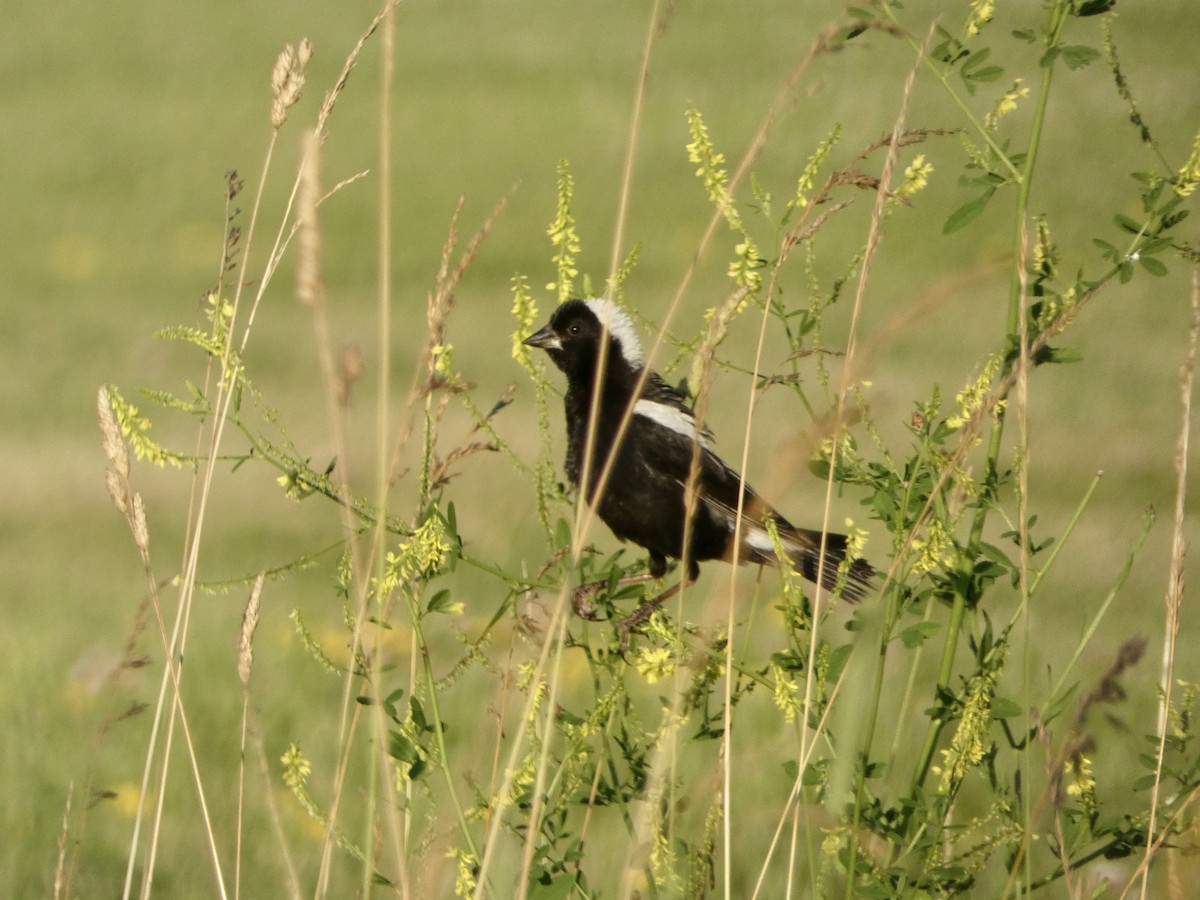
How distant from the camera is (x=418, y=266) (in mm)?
12820

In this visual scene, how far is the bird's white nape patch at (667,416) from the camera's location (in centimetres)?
408

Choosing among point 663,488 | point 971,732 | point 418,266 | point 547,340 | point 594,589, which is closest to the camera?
point 971,732

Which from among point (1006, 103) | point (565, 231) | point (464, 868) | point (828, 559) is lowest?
point (464, 868)

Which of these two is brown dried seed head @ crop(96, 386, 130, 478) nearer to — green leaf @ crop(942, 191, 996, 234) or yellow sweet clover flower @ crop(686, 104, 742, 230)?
yellow sweet clover flower @ crop(686, 104, 742, 230)

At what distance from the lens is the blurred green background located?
15.4 feet

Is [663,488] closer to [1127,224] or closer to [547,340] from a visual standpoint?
[547,340]

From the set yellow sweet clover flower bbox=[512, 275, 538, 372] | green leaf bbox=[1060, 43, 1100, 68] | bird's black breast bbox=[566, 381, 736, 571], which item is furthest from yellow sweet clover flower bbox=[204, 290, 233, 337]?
bird's black breast bbox=[566, 381, 736, 571]

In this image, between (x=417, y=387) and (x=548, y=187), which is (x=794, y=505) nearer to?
(x=417, y=387)

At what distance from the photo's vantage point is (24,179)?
1541cm

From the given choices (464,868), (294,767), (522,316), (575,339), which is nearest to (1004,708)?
(464,868)

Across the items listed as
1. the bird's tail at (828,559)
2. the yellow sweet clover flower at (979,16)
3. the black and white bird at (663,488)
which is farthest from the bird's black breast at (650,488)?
the yellow sweet clover flower at (979,16)

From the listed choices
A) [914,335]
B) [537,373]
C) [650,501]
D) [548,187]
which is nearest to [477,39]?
[548,187]

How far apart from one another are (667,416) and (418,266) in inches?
354

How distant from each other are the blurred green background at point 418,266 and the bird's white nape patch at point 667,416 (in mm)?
492
